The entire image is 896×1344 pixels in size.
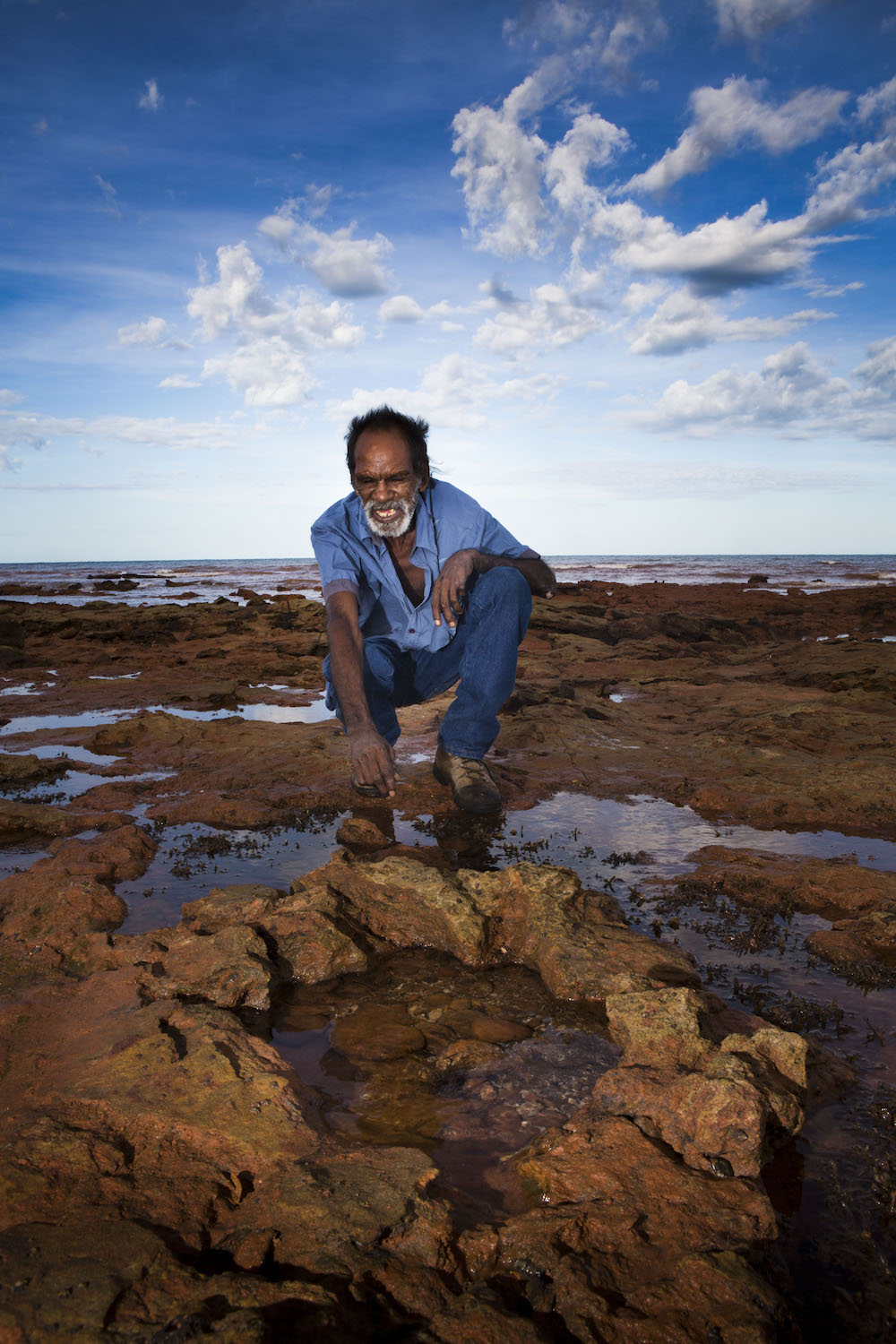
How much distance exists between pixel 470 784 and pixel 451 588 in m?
1.08

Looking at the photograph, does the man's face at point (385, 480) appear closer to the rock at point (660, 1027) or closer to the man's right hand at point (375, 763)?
the man's right hand at point (375, 763)

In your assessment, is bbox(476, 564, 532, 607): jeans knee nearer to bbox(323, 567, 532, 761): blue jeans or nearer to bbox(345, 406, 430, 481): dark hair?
bbox(323, 567, 532, 761): blue jeans

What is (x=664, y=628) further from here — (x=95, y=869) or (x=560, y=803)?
(x=95, y=869)

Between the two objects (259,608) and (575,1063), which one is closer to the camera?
(575,1063)

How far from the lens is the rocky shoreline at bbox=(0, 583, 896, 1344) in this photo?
1170 millimetres

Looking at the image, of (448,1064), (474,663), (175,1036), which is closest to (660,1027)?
(448,1064)

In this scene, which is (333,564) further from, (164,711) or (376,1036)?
(164,711)

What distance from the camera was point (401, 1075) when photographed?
181 cm

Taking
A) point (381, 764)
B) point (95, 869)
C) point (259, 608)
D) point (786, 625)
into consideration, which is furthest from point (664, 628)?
point (95, 869)

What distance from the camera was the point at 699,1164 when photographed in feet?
4.83

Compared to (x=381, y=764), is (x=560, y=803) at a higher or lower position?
lower

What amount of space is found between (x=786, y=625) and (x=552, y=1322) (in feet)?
52.6

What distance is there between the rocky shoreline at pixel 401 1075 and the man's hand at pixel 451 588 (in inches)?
43.5

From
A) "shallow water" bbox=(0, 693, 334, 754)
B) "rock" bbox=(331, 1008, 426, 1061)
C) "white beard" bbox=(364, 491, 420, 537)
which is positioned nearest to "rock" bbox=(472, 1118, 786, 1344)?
"rock" bbox=(331, 1008, 426, 1061)
